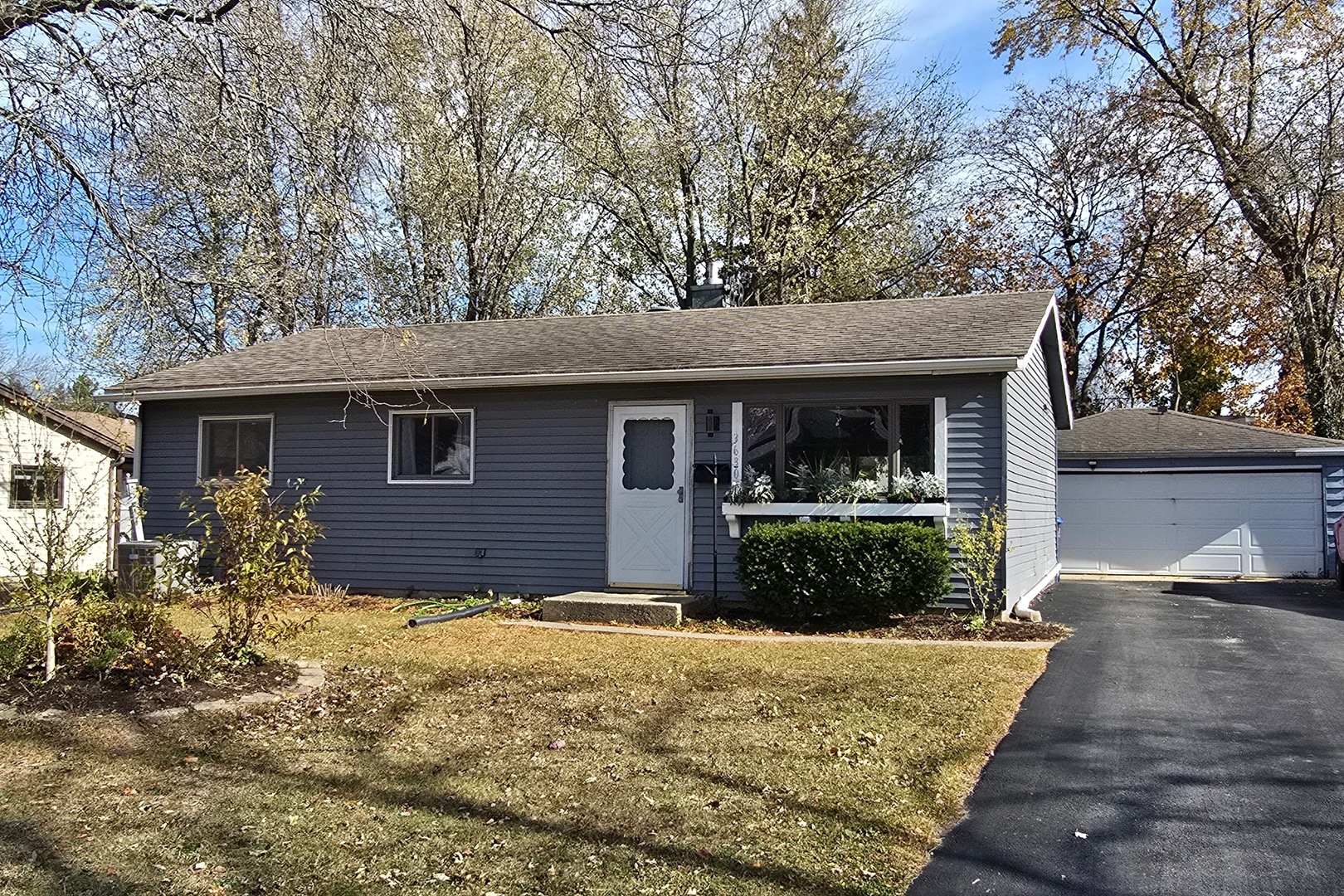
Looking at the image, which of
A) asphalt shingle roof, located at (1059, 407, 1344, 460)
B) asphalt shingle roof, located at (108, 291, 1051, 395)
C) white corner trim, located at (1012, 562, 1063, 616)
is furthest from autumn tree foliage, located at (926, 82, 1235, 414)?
asphalt shingle roof, located at (108, 291, 1051, 395)

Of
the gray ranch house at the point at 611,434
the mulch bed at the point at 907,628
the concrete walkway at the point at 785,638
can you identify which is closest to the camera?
the concrete walkway at the point at 785,638

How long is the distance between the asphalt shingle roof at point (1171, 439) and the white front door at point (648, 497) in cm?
942

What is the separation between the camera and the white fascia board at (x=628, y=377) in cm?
978

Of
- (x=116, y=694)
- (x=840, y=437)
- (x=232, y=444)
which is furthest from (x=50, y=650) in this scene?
(x=232, y=444)

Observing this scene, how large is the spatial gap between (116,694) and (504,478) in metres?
6.03

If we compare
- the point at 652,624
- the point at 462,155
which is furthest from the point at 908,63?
the point at 652,624

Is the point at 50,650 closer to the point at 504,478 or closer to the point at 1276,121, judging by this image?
the point at 504,478

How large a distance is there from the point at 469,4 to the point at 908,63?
17.0 m

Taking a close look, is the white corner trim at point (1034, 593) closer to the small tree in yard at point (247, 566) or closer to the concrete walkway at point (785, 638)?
the concrete walkway at point (785, 638)

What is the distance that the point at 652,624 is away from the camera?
9742 millimetres

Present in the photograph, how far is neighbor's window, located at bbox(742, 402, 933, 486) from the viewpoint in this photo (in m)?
10.2

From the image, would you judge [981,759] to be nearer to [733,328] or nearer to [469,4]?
[469,4]

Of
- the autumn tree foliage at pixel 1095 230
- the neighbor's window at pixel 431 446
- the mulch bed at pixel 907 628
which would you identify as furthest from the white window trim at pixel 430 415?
the autumn tree foliage at pixel 1095 230

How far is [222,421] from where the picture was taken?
12.8 m
